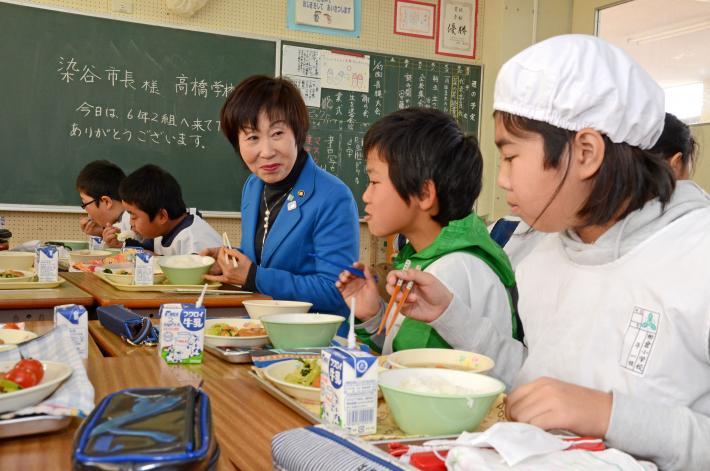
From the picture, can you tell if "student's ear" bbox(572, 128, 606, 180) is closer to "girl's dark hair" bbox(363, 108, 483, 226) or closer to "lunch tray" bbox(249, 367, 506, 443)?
"lunch tray" bbox(249, 367, 506, 443)

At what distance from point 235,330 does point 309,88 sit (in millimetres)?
3459

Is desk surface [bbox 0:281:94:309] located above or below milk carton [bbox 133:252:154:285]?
below

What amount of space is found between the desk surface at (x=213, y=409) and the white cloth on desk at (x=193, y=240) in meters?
1.75

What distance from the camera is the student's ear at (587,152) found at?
3.57 ft

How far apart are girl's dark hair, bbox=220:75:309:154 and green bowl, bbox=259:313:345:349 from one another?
1273mm

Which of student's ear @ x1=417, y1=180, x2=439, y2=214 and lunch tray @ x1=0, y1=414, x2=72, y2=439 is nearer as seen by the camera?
lunch tray @ x1=0, y1=414, x2=72, y2=439

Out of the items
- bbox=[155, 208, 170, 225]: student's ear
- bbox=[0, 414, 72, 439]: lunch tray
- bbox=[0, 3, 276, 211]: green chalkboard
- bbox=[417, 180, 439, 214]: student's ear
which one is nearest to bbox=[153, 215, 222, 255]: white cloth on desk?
bbox=[155, 208, 170, 225]: student's ear

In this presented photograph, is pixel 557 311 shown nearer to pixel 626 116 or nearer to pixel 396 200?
pixel 626 116

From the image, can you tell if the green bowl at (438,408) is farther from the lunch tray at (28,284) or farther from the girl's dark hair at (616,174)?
the lunch tray at (28,284)

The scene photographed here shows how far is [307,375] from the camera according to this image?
1.16 m


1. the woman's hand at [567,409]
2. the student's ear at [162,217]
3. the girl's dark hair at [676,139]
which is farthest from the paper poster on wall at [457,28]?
the woman's hand at [567,409]

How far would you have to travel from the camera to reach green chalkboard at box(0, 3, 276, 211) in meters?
4.15

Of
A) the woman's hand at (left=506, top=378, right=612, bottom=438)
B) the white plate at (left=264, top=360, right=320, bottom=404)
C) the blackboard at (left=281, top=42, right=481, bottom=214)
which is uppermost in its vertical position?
the blackboard at (left=281, top=42, right=481, bottom=214)

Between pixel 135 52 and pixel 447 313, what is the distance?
3.63 meters
